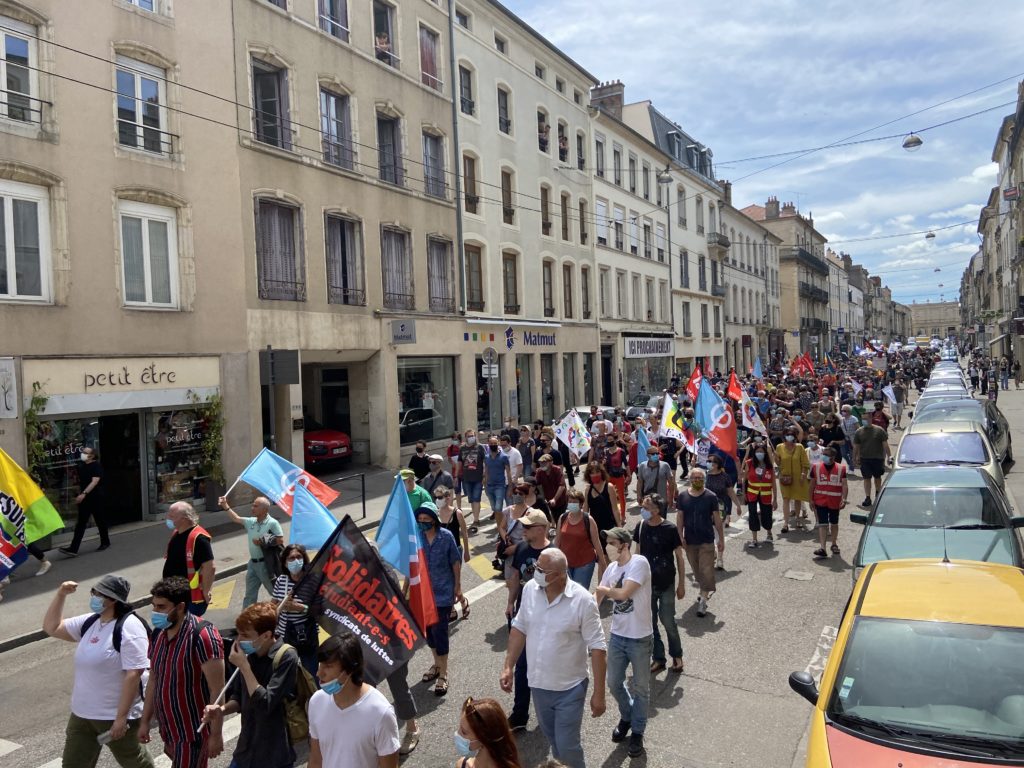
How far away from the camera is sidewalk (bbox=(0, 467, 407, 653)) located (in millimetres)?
9109

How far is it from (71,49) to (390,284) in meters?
9.19

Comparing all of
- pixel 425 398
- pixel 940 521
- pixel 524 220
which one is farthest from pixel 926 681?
pixel 524 220

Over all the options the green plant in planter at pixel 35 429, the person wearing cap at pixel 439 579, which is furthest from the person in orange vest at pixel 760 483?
the green plant in planter at pixel 35 429

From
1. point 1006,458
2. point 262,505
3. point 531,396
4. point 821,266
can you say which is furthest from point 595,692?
point 821,266

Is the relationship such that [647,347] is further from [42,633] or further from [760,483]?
[42,633]

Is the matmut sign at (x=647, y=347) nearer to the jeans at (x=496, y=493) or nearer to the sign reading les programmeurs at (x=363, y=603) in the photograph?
the jeans at (x=496, y=493)

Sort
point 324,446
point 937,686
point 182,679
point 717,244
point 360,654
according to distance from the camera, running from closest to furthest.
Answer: point 360,654 < point 937,686 < point 182,679 < point 324,446 < point 717,244

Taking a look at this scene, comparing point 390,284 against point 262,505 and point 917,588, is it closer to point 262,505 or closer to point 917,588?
point 262,505

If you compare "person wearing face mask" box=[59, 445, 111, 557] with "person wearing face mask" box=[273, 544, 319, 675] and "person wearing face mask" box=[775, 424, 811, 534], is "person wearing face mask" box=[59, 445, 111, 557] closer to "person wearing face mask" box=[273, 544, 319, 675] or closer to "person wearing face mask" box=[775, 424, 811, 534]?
"person wearing face mask" box=[273, 544, 319, 675]

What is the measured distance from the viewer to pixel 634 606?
212 inches

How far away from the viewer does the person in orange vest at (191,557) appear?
261 inches

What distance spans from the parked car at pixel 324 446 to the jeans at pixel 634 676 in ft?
44.5

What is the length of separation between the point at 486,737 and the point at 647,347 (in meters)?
34.8

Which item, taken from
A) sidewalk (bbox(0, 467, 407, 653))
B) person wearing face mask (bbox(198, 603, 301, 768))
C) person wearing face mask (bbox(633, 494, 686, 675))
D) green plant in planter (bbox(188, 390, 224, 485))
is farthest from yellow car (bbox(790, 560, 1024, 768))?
green plant in planter (bbox(188, 390, 224, 485))
